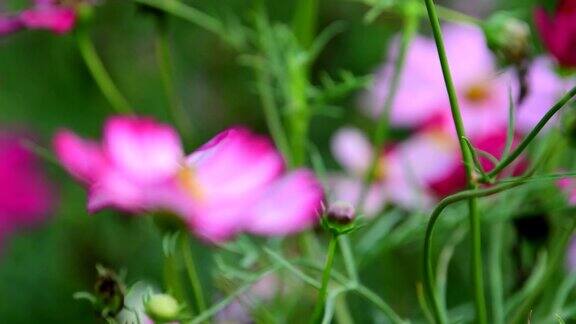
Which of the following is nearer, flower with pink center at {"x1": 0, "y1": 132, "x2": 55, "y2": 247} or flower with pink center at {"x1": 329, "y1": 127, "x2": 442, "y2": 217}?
flower with pink center at {"x1": 329, "y1": 127, "x2": 442, "y2": 217}

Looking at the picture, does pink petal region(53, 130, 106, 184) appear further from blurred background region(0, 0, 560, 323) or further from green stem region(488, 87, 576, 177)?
blurred background region(0, 0, 560, 323)

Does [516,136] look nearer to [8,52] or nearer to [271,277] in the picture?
[271,277]

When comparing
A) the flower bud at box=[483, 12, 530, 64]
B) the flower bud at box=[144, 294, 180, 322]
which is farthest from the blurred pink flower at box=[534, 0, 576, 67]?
the flower bud at box=[144, 294, 180, 322]

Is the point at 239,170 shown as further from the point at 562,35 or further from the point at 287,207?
the point at 562,35

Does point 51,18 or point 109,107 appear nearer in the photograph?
point 51,18

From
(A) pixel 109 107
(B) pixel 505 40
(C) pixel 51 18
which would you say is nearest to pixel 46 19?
(C) pixel 51 18

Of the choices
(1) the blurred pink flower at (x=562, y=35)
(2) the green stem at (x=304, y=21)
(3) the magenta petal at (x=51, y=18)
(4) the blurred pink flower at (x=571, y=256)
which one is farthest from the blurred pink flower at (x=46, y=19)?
(4) the blurred pink flower at (x=571, y=256)

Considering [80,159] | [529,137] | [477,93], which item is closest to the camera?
[529,137]

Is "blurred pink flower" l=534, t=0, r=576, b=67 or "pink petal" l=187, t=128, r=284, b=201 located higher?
"blurred pink flower" l=534, t=0, r=576, b=67
